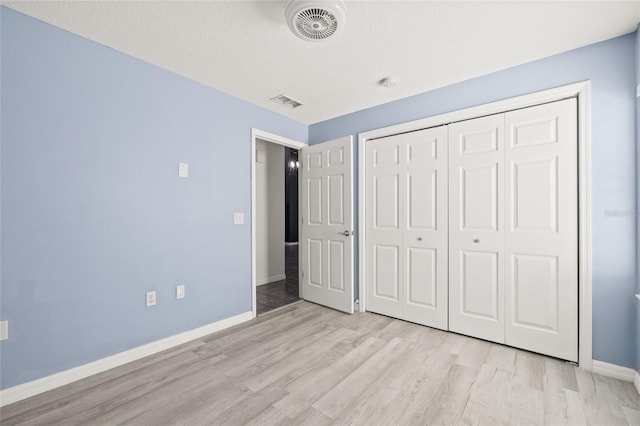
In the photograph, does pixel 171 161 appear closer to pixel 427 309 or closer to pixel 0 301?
pixel 0 301

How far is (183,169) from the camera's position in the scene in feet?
8.68

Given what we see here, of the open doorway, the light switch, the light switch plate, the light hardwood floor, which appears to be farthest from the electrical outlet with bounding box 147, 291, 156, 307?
the open doorway

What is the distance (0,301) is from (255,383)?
1.68 meters

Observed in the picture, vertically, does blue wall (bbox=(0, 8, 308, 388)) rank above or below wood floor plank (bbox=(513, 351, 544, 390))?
above

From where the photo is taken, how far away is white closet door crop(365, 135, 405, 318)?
3139 mm

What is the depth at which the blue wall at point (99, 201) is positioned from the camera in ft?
5.94

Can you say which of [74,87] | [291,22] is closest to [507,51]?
[291,22]

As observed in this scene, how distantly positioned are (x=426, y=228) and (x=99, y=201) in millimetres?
2923

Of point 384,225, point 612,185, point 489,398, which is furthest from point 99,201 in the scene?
point 612,185

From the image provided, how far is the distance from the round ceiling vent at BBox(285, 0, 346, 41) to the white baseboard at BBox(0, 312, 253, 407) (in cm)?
271

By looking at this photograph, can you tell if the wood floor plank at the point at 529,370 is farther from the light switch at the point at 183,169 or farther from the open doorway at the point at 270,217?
the light switch at the point at 183,169

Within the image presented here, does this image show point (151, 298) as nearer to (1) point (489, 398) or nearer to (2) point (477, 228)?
(1) point (489, 398)

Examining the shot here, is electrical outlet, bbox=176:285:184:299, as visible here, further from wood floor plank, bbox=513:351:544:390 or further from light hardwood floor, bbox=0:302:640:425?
wood floor plank, bbox=513:351:544:390

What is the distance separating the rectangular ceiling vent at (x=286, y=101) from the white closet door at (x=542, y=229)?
7.01ft
